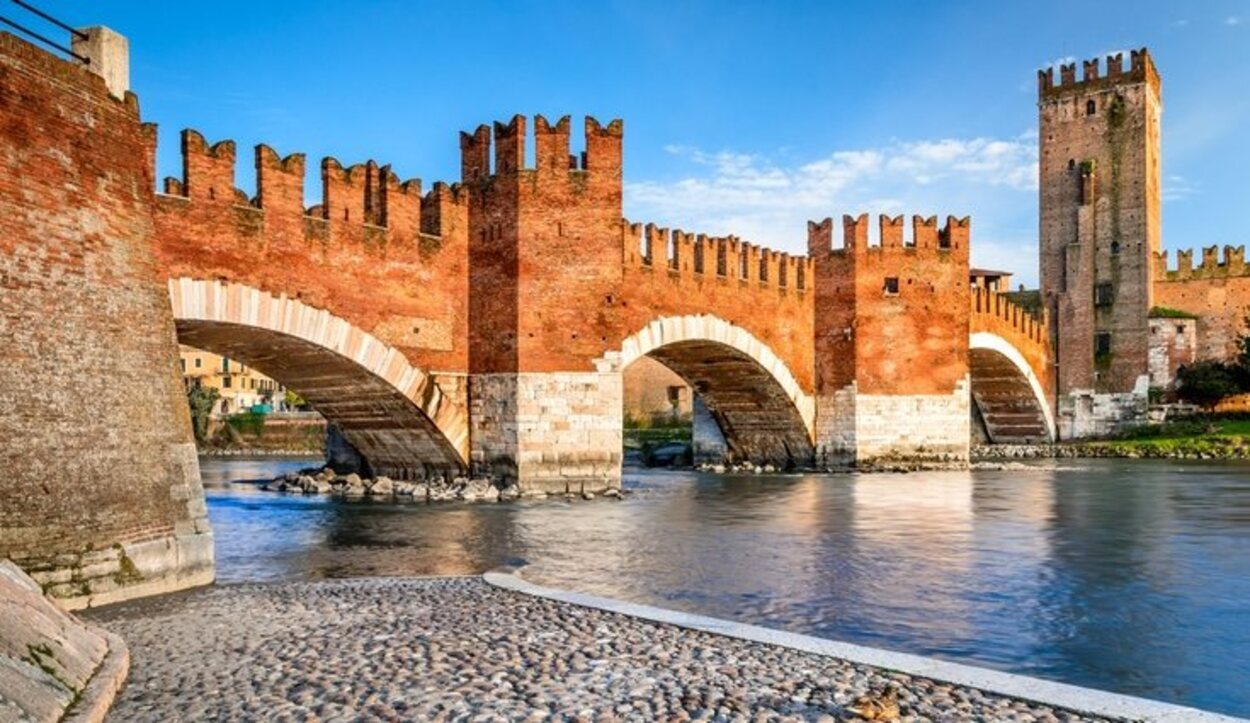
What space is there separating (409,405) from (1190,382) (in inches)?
1441

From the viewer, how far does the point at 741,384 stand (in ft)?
99.7

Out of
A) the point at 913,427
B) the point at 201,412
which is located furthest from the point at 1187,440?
the point at 201,412

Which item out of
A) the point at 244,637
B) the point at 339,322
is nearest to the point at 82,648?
the point at 244,637

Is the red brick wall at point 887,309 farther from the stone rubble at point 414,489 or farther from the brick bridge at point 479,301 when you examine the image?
the stone rubble at point 414,489

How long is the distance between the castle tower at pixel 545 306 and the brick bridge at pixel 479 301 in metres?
0.03

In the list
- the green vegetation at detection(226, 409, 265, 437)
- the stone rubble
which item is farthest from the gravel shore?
the green vegetation at detection(226, 409, 265, 437)

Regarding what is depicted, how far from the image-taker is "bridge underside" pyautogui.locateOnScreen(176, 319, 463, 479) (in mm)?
18469

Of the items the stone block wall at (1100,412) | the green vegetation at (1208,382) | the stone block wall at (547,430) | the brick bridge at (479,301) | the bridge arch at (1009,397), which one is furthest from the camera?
the stone block wall at (1100,412)

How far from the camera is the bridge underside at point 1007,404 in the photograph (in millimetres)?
42344

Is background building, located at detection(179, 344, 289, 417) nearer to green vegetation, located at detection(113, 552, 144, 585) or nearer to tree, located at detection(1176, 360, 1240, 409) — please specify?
tree, located at detection(1176, 360, 1240, 409)

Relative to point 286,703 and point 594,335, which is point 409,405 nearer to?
point 594,335

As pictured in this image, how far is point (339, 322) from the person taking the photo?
18.9 metres

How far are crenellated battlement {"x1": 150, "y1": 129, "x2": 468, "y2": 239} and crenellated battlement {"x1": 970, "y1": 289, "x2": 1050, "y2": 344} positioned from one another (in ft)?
70.1

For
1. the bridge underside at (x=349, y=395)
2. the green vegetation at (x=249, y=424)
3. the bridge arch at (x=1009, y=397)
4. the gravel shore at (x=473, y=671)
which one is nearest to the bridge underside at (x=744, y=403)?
the bridge underside at (x=349, y=395)
